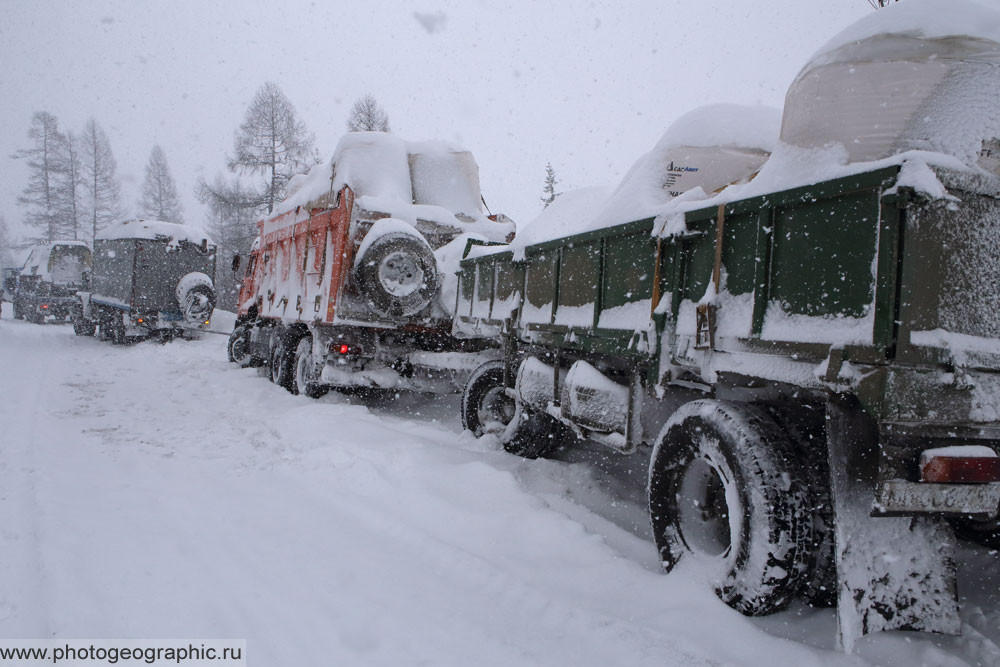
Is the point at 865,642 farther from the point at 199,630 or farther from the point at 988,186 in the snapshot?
the point at 199,630

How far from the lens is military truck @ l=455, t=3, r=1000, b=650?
224cm

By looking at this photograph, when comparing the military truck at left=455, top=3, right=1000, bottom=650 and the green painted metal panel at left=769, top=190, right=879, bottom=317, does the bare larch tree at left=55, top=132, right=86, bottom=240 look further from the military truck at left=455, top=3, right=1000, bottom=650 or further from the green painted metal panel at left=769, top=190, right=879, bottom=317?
the green painted metal panel at left=769, top=190, right=879, bottom=317

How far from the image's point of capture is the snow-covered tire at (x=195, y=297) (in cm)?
1698

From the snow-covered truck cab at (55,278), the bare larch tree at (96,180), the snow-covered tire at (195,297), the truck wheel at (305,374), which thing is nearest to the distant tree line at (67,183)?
the bare larch tree at (96,180)

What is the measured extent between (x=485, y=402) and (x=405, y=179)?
437 centimetres

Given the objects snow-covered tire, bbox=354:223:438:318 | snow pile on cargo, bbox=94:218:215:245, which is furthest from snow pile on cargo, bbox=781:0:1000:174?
snow pile on cargo, bbox=94:218:215:245

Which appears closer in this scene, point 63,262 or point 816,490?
point 816,490

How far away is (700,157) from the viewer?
13.9 feet

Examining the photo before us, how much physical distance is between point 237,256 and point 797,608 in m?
12.9

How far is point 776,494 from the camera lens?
255cm

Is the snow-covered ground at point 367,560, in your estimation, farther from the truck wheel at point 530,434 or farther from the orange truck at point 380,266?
the orange truck at point 380,266

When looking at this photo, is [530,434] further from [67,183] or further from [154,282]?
[67,183]

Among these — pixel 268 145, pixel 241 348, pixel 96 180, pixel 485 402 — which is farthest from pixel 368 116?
pixel 96 180

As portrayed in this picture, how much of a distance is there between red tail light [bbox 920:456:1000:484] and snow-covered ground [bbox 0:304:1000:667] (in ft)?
2.72
